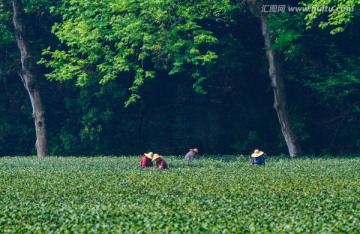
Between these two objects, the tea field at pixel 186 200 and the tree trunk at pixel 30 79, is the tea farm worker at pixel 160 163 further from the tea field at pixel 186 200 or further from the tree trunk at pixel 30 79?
the tree trunk at pixel 30 79

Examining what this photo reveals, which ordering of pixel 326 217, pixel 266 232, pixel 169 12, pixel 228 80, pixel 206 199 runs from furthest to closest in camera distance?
pixel 228 80
pixel 169 12
pixel 206 199
pixel 326 217
pixel 266 232

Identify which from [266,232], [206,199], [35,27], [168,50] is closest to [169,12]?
[168,50]

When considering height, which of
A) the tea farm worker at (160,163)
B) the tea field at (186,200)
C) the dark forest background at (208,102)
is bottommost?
the tea field at (186,200)

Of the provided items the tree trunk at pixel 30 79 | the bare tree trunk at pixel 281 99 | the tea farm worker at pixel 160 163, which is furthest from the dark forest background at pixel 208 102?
the tea farm worker at pixel 160 163

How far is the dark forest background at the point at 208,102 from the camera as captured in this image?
47.1m

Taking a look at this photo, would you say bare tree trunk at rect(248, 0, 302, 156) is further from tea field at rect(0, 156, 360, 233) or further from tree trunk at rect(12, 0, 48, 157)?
tree trunk at rect(12, 0, 48, 157)

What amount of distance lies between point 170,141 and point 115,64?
276 inches

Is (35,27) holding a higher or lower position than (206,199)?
higher

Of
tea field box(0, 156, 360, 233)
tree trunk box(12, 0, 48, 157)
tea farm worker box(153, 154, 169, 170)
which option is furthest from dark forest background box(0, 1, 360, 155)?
tea field box(0, 156, 360, 233)

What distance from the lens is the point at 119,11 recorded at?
4722 centimetres

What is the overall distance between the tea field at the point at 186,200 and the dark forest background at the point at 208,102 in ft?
47.1

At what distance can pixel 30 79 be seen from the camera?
4922cm

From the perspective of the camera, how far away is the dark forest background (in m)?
47.1

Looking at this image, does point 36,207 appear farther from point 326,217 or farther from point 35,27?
point 35,27
